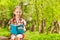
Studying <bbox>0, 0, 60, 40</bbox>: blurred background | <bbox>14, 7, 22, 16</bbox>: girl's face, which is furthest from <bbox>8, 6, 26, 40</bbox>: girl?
<bbox>0, 0, 60, 40</bbox>: blurred background

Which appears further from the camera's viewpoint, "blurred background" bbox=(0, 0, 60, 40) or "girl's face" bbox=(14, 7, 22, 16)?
"blurred background" bbox=(0, 0, 60, 40)

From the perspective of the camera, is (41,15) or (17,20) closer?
(17,20)

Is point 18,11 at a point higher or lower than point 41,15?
higher

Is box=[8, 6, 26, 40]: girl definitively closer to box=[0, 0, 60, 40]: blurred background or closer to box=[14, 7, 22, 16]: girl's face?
box=[14, 7, 22, 16]: girl's face

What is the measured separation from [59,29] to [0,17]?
12.6ft

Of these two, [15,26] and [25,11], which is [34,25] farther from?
[15,26]

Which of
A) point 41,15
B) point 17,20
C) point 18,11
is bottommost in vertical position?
point 17,20

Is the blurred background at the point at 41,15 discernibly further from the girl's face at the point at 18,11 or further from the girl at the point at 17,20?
the girl's face at the point at 18,11

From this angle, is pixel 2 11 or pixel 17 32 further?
pixel 2 11

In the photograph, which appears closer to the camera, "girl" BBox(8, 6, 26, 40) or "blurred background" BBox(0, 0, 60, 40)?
"girl" BBox(8, 6, 26, 40)

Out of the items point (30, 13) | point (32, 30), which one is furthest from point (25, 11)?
point (32, 30)

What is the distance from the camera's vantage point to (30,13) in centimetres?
1132

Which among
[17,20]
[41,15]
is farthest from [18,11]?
[41,15]

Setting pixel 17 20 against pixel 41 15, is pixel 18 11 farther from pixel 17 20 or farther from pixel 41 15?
pixel 41 15
